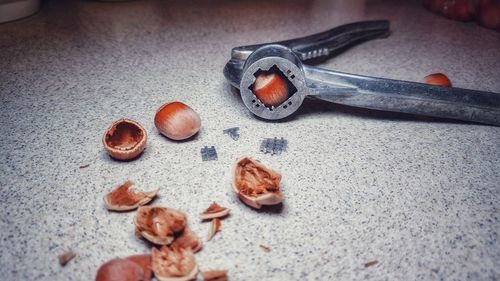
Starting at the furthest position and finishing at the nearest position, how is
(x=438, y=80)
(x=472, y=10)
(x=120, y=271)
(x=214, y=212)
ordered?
(x=472, y=10)
(x=438, y=80)
(x=214, y=212)
(x=120, y=271)

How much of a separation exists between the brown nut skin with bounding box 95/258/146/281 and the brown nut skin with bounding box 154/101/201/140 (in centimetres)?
33

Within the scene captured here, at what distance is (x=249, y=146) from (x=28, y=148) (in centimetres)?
51

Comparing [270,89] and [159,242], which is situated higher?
[270,89]

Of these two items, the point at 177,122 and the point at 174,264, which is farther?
the point at 177,122

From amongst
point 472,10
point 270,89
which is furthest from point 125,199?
point 472,10

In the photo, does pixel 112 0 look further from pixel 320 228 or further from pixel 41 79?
pixel 320 228

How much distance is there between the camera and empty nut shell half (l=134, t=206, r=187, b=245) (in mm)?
564

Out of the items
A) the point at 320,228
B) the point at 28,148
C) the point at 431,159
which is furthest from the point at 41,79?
the point at 431,159

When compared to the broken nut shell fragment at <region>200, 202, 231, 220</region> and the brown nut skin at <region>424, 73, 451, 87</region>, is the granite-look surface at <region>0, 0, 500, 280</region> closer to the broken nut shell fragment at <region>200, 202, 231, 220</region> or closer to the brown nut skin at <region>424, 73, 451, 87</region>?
the broken nut shell fragment at <region>200, 202, 231, 220</region>

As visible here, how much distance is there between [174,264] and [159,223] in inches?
3.3

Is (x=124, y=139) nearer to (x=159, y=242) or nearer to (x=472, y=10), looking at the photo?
(x=159, y=242)

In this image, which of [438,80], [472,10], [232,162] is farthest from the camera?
[472,10]

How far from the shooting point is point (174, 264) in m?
0.54

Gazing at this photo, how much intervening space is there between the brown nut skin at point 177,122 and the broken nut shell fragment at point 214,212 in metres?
0.22
